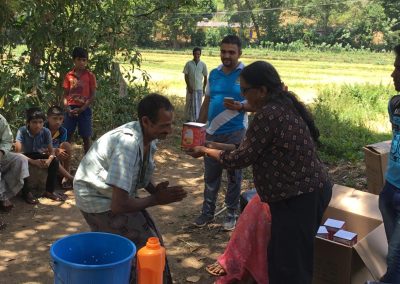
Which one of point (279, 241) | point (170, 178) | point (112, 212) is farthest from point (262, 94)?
point (170, 178)

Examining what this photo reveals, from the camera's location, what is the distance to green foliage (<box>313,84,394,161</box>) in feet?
26.0

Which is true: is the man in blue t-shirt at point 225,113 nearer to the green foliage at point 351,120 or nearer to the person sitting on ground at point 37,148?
the person sitting on ground at point 37,148

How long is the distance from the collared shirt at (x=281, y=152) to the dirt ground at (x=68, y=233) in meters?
1.45

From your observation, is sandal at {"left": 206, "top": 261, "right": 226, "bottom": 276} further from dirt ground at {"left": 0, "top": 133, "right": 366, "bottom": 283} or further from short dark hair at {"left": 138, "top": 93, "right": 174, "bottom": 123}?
short dark hair at {"left": 138, "top": 93, "right": 174, "bottom": 123}

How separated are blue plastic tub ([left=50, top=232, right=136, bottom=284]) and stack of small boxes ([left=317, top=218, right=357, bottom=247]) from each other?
1.58 metres

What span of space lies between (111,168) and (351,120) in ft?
27.8

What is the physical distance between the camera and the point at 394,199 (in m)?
2.90

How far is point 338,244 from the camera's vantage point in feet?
10.4

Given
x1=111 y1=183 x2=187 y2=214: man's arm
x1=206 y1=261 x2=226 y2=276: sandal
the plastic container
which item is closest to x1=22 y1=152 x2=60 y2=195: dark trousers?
x1=206 y1=261 x2=226 y2=276: sandal

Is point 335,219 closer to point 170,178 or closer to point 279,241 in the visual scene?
point 279,241

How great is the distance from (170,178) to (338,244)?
3600 millimetres

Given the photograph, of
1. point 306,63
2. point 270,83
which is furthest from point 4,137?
point 306,63

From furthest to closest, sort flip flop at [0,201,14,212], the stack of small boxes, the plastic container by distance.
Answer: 1. flip flop at [0,201,14,212]
2. the stack of small boxes
3. the plastic container

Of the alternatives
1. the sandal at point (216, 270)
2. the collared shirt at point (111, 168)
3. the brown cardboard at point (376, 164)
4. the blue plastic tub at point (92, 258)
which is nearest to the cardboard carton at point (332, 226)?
the sandal at point (216, 270)
